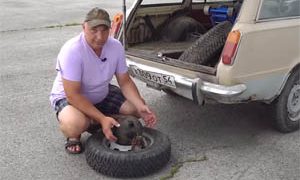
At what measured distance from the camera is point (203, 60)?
4.50 meters

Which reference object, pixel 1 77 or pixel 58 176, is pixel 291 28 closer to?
pixel 58 176

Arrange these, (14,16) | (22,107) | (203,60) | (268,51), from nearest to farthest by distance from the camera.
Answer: (268,51)
(203,60)
(22,107)
(14,16)

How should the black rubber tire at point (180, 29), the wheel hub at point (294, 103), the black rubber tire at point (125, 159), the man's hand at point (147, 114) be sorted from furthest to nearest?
the black rubber tire at point (180, 29), the wheel hub at point (294, 103), the man's hand at point (147, 114), the black rubber tire at point (125, 159)

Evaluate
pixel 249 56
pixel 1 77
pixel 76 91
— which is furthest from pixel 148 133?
pixel 1 77

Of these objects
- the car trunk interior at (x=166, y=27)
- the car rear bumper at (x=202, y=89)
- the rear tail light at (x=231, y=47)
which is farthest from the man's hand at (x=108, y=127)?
the car trunk interior at (x=166, y=27)

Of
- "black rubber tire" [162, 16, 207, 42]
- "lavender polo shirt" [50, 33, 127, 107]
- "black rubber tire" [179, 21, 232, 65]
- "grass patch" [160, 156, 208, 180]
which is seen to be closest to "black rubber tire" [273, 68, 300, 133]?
"black rubber tire" [179, 21, 232, 65]

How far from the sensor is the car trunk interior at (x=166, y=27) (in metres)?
5.19

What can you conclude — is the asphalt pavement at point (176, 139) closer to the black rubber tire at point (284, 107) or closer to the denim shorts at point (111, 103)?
the black rubber tire at point (284, 107)

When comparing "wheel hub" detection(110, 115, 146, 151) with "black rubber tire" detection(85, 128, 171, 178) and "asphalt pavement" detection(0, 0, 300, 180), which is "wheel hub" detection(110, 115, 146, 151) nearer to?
"black rubber tire" detection(85, 128, 171, 178)

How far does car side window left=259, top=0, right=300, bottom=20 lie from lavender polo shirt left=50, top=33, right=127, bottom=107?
1251 mm

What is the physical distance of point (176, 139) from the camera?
4523mm

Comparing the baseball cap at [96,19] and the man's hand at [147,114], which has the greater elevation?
the baseball cap at [96,19]

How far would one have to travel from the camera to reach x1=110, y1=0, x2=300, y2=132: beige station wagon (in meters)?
3.96

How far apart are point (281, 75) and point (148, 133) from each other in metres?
1.26
